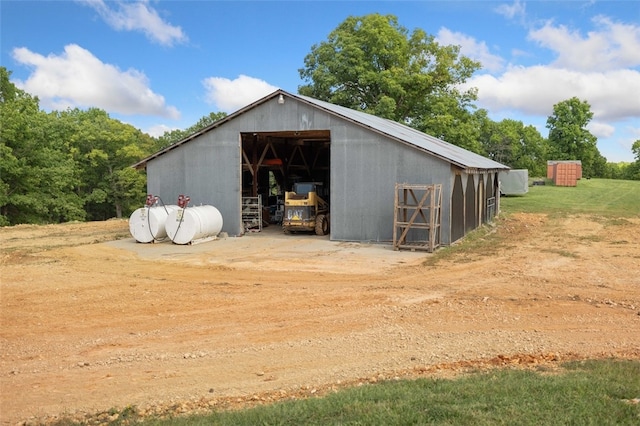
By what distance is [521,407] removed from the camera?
201 inches

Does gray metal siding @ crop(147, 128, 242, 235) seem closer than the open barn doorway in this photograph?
Yes

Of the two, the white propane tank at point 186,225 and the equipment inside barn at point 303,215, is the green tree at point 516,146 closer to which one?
the equipment inside barn at point 303,215

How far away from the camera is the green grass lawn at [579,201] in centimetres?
3431

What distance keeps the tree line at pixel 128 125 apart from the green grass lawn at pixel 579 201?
6.38 metres

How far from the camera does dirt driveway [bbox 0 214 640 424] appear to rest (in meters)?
6.98

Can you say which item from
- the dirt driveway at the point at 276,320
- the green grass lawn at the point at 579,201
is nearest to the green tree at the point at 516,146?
the green grass lawn at the point at 579,201

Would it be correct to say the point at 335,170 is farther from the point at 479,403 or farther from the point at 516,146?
the point at 516,146

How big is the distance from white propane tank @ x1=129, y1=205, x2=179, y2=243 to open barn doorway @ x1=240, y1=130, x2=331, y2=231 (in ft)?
14.7

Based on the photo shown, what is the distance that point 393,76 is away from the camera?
137ft

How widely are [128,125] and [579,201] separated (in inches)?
1563

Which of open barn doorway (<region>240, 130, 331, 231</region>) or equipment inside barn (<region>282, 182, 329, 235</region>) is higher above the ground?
open barn doorway (<region>240, 130, 331, 231</region>)

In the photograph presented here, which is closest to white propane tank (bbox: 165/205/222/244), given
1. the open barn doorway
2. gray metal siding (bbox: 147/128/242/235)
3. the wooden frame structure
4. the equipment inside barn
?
gray metal siding (bbox: 147/128/242/235)

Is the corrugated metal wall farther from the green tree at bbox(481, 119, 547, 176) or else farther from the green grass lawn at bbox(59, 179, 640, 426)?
the green tree at bbox(481, 119, 547, 176)

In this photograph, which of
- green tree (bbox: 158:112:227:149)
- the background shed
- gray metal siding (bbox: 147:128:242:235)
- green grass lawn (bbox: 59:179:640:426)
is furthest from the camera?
green tree (bbox: 158:112:227:149)
